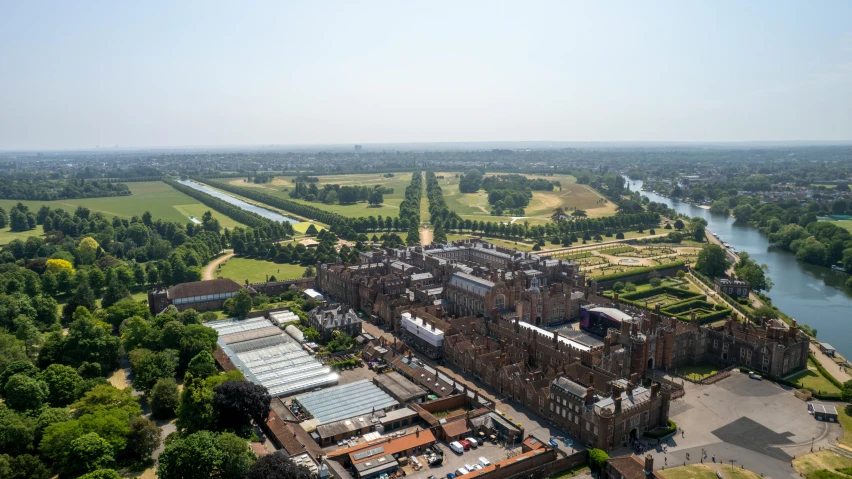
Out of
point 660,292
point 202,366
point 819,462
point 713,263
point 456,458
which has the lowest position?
point 660,292

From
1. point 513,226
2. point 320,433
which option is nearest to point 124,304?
point 320,433

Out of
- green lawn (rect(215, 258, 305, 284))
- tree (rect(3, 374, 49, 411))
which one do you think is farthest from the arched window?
tree (rect(3, 374, 49, 411))

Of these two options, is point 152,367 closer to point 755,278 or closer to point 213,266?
point 213,266

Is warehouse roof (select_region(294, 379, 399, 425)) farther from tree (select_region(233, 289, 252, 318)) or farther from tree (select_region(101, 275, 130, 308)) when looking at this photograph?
tree (select_region(101, 275, 130, 308))

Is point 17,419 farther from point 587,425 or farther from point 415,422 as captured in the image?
point 587,425

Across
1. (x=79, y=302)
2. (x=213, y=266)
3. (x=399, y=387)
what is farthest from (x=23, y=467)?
(x=213, y=266)

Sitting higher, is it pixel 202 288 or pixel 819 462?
pixel 202 288

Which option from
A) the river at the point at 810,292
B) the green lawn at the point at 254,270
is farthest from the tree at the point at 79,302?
the river at the point at 810,292
